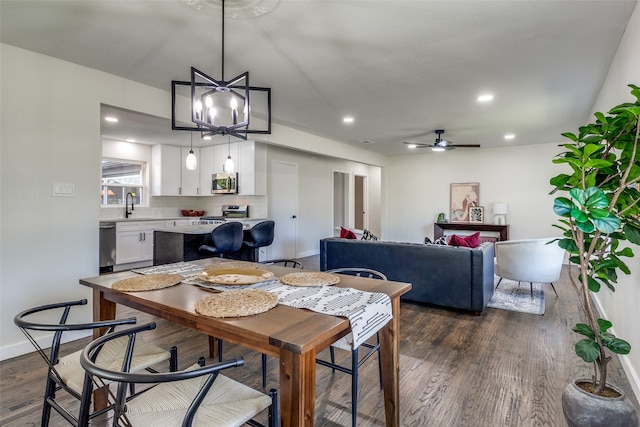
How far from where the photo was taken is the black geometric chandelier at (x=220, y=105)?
2076 mm

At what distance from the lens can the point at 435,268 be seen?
369cm

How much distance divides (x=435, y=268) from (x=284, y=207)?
3547 mm

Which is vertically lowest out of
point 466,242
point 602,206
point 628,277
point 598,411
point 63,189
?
point 598,411

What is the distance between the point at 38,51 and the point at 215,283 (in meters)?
2.58

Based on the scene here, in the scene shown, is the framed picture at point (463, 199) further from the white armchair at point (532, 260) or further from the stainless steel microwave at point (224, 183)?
the stainless steel microwave at point (224, 183)

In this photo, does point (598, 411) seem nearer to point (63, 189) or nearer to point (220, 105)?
point (63, 189)

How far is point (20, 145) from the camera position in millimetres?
2652

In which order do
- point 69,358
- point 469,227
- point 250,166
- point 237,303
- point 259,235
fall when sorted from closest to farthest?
point 237,303 → point 69,358 → point 259,235 → point 250,166 → point 469,227

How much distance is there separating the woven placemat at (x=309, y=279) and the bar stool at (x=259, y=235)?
3.00m

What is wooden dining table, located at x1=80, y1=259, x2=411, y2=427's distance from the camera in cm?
109

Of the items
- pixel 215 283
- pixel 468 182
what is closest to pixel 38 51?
pixel 215 283

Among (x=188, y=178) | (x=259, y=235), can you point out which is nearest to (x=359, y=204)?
(x=188, y=178)

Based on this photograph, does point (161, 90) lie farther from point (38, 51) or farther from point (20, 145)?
point (20, 145)

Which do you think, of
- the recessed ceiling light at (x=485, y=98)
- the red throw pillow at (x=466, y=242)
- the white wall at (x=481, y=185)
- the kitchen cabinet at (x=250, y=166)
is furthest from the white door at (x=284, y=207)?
the recessed ceiling light at (x=485, y=98)
